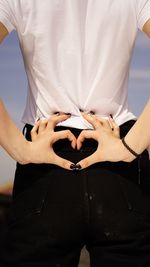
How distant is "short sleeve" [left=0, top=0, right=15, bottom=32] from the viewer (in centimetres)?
158

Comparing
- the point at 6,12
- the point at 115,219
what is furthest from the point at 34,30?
the point at 115,219

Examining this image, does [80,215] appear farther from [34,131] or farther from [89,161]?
[34,131]

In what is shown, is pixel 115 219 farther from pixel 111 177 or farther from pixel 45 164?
pixel 45 164

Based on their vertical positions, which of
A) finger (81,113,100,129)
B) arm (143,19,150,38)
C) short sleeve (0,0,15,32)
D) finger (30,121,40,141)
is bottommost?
finger (81,113,100,129)

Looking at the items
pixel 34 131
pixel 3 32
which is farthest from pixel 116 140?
pixel 3 32

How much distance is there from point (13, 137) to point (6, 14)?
0.42 meters

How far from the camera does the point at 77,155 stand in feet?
5.15

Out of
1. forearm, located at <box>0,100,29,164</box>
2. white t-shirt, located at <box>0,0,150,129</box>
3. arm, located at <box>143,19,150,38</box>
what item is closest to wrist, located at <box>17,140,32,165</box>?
Result: forearm, located at <box>0,100,29,164</box>

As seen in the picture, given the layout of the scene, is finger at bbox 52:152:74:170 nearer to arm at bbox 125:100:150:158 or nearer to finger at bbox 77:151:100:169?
finger at bbox 77:151:100:169

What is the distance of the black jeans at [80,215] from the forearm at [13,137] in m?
0.07

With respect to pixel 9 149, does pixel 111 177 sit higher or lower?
lower

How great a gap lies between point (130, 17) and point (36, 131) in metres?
0.50

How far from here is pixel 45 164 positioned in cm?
158

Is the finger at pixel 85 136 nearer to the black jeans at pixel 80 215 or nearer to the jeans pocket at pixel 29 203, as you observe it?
the black jeans at pixel 80 215
